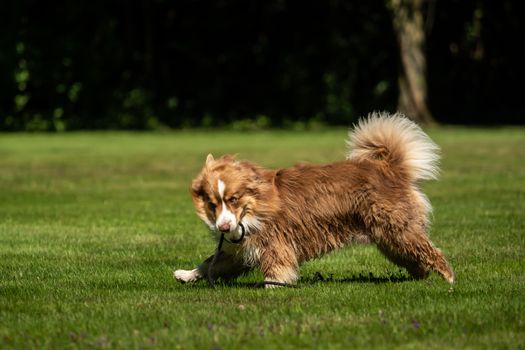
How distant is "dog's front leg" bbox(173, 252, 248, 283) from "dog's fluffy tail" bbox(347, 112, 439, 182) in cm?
134

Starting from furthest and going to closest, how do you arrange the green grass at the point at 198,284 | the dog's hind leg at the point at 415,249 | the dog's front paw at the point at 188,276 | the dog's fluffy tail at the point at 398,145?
the dog's fluffy tail at the point at 398,145
the dog's front paw at the point at 188,276
the dog's hind leg at the point at 415,249
the green grass at the point at 198,284

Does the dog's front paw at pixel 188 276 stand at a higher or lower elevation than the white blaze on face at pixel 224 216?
lower

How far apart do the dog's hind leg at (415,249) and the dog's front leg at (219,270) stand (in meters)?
1.11

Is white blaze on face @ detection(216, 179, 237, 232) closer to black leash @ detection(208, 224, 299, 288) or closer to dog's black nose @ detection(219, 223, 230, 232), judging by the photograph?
dog's black nose @ detection(219, 223, 230, 232)

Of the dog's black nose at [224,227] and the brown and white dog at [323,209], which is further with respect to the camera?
the brown and white dog at [323,209]

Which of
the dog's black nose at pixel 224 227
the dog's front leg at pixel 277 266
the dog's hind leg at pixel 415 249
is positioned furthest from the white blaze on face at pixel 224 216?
the dog's hind leg at pixel 415 249

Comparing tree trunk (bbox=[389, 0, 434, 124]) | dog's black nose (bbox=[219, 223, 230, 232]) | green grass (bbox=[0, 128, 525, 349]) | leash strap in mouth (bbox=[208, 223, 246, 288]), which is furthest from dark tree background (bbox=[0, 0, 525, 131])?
dog's black nose (bbox=[219, 223, 230, 232])

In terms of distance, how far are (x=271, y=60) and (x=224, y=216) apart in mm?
33492

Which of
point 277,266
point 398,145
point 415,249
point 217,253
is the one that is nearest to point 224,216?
point 217,253

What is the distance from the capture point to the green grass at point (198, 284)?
6.20m

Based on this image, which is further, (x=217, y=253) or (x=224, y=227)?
(x=217, y=253)

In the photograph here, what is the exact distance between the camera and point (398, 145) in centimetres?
858

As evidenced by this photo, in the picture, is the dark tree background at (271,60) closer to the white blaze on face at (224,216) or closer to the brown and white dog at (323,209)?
the brown and white dog at (323,209)

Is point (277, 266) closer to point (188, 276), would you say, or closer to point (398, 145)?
point (188, 276)
